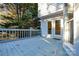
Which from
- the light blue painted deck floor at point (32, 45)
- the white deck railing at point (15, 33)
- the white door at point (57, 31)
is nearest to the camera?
the white deck railing at point (15, 33)

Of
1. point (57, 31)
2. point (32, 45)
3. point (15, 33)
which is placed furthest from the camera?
point (57, 31)

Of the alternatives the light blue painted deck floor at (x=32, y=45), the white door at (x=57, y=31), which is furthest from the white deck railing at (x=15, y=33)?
the white door at (x=57, y=31)

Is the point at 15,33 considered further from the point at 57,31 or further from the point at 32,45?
the point at 57,31

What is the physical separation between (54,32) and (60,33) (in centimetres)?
20

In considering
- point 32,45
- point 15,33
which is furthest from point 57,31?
point 15,33

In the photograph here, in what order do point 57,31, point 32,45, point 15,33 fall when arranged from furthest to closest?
point 57,31 < point 32,45 < point 15,33

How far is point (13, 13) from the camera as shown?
4.21 meters

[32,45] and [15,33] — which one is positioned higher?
[15,33]

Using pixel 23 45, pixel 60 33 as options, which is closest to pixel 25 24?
pixel 23 45

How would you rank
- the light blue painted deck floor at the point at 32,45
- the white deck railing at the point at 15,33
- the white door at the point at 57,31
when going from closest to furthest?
1. the white deck railing at the point at 15,33
2. the light blue painted deck floor at the point at 32,45
3. the white door at the point at 57,31

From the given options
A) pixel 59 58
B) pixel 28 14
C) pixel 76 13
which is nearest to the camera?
pixel 59 58

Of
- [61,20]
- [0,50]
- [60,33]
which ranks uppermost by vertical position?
[61,20]

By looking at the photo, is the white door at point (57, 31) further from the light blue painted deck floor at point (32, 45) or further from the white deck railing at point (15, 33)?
the white deck railing at point (15, 33)

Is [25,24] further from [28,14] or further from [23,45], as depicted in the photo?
[23,45]
